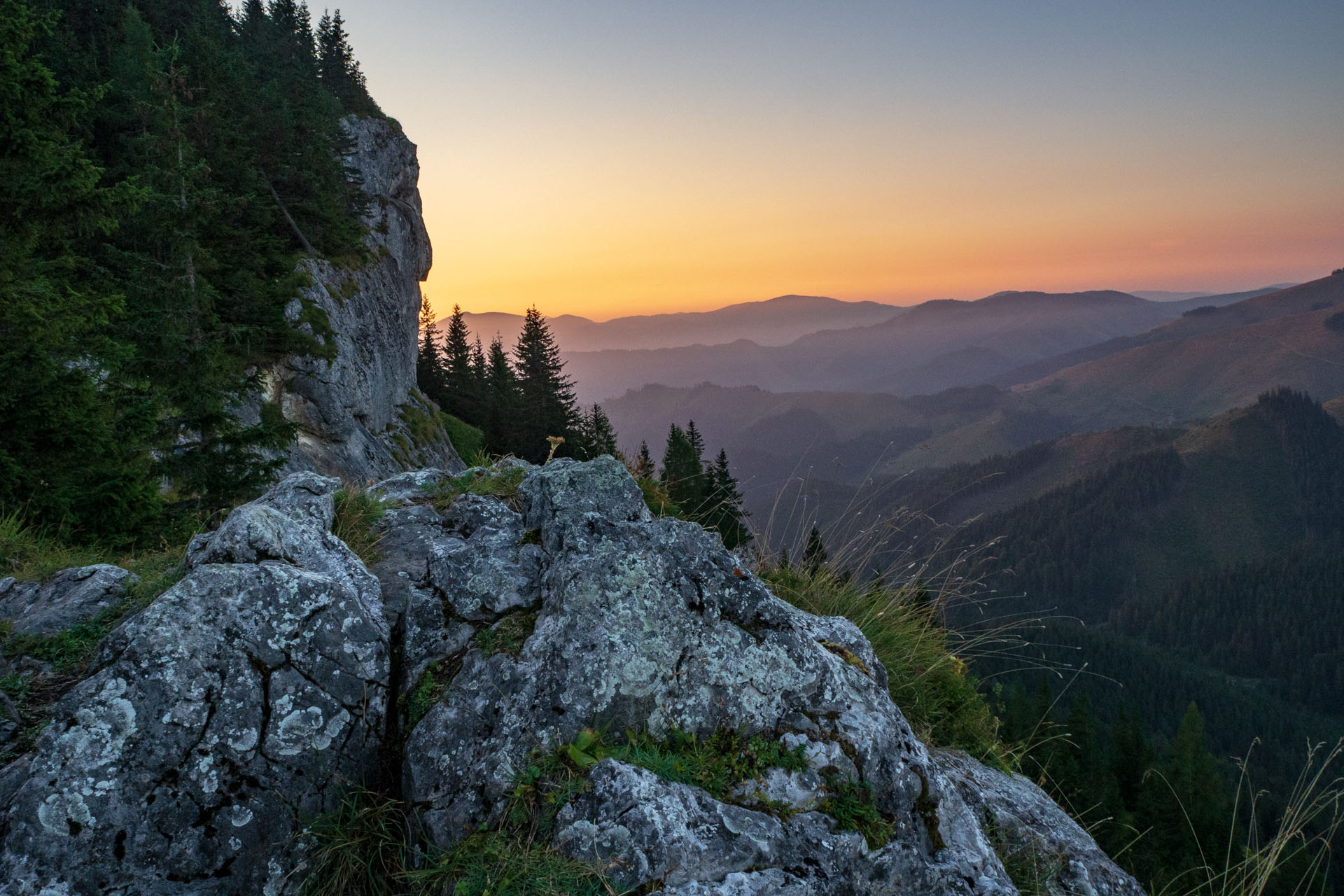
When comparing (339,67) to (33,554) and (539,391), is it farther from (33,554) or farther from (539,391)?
(33,554)

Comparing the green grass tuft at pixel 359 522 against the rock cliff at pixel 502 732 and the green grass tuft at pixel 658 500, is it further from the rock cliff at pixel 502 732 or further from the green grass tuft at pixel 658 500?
the green grass tuft at pixel 658 500

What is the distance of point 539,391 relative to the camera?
58.3 m

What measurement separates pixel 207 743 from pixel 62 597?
2532 mm

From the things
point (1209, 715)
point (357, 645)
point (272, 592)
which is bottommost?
point (1209, 715)

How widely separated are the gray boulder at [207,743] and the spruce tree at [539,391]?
48926 millimetres

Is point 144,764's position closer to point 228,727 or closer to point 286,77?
point 228,727

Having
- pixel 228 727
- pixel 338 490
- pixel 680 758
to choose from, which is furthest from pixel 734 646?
pixel 338 490

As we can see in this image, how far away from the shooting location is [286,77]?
52719 millimetres

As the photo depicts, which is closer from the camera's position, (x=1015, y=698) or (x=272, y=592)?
(x=272, y=592)

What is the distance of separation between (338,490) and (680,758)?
176 inches

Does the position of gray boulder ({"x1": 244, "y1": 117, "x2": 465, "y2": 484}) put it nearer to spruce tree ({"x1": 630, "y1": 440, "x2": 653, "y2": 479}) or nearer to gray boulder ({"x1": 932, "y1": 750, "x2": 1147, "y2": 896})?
spruce tree ({"x1": 630, "y1": 440, "x2": 653, "y2": 479})

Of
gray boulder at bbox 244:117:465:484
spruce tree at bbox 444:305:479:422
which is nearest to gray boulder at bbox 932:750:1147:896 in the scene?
gray boulder at bbox 244:117:465:484

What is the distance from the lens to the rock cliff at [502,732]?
2.99 m

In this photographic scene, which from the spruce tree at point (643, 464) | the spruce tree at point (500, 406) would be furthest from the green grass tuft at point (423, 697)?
the spruce tree at point (500, 406)
